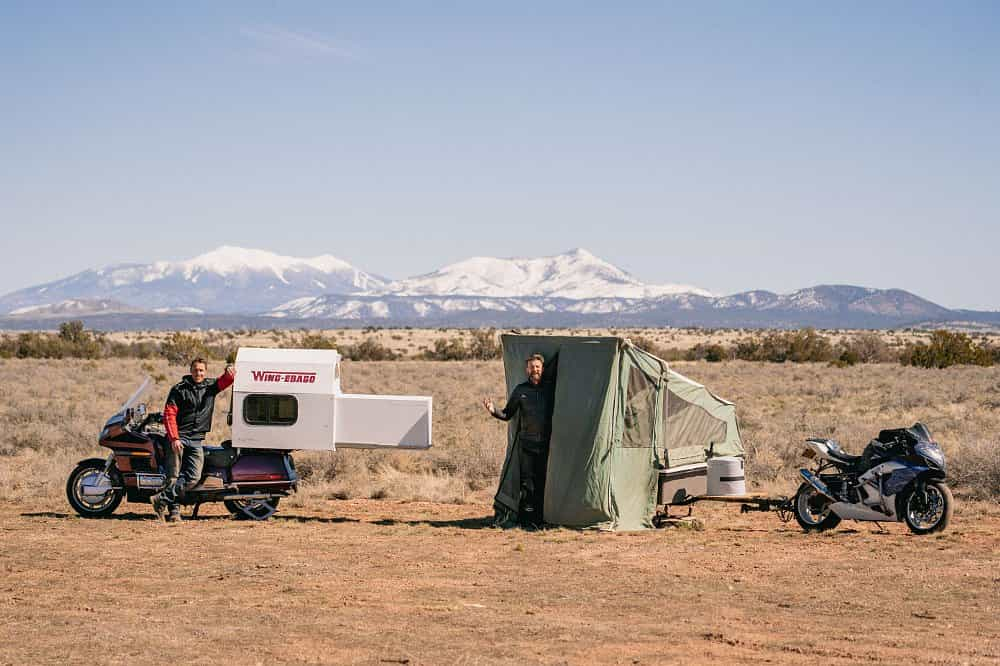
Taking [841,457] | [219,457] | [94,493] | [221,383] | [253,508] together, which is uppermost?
[221,383]

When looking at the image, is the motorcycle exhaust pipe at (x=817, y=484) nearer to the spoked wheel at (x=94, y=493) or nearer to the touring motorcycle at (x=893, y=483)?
the touring motorcycle at (x=893, y=483)

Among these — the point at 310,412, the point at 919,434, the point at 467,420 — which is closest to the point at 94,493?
the point at 310,412

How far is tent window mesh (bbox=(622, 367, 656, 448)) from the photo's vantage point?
1424cm

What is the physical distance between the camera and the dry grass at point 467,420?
18281mm

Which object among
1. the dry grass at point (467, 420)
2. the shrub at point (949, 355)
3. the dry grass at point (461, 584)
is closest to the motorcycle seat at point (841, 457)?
the dry grass at point (461, 584)

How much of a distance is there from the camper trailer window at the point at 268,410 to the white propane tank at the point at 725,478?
5147mm

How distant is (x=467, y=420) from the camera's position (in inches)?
1091

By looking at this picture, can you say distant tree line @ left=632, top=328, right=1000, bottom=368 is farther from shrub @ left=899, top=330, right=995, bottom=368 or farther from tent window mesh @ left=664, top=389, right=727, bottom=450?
tent window mesh @ left=664, top=389, right=727, bottom=450

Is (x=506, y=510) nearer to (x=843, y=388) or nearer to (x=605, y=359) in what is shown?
(x=605, y=359)

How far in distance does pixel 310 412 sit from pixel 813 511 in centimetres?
606

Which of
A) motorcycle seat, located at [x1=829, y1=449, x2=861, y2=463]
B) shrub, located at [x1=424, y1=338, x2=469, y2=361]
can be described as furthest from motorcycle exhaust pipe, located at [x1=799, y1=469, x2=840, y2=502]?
shrub, located at [x1=424, y1=338, x2=469, y2=361]

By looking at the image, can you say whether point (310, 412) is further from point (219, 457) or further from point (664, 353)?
point (664, 353)

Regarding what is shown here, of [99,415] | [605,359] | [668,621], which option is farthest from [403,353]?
[668,621]

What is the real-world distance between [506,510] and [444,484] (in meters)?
4.01
